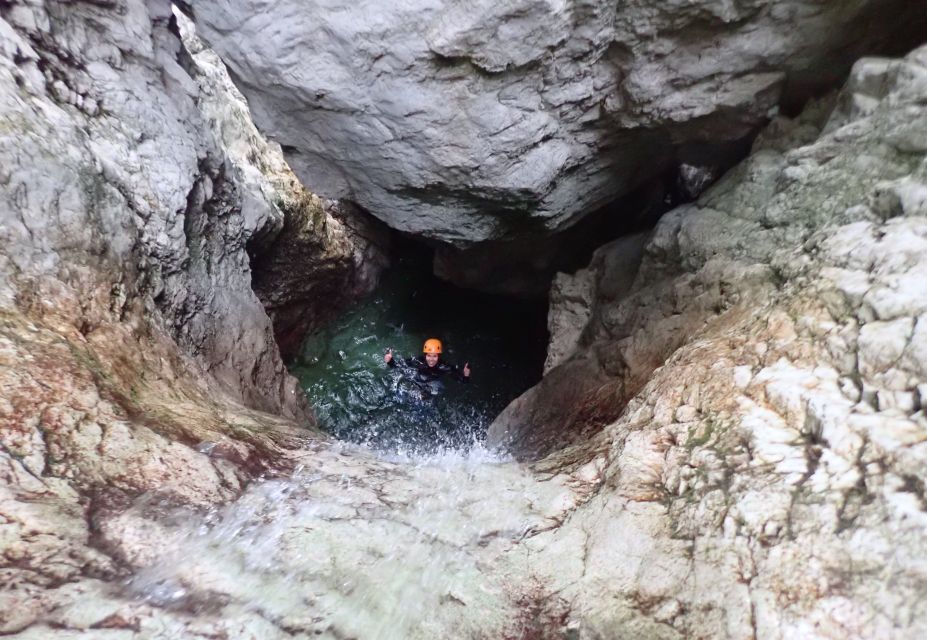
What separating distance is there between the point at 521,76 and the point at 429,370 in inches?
156

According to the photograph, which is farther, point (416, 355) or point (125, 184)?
point (416, 355)

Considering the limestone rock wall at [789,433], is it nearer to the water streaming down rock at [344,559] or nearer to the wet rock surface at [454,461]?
the wet rock surface at [454,461]

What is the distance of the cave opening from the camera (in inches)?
246

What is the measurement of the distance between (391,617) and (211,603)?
Answer: 2.12 feet

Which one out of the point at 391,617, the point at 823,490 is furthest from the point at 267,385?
the point at 823,490

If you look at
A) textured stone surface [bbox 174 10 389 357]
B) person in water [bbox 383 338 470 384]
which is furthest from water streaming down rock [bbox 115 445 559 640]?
person in water [bbox 383 338 470 384]

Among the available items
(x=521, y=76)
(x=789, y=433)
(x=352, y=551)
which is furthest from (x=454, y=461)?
(x=521, y=76)

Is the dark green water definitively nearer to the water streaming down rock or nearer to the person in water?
the person in water

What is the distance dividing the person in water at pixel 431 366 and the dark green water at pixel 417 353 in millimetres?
107

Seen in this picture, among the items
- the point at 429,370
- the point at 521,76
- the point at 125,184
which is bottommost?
the point at 125,184

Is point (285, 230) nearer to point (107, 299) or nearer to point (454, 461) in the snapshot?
point (107, 299)

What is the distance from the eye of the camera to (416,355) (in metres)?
7.35

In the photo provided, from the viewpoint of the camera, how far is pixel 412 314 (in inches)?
312

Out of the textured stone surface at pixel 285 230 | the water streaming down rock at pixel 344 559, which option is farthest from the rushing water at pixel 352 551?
the textured stone surface at pixel 285 230
